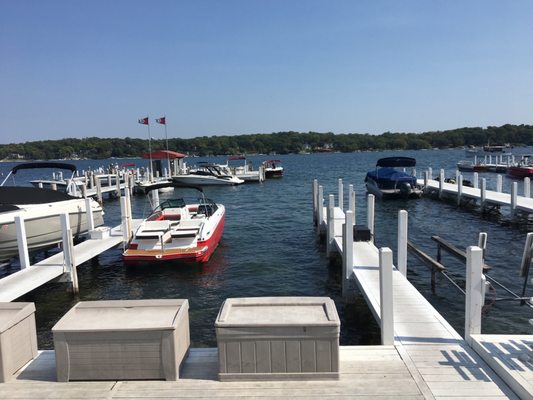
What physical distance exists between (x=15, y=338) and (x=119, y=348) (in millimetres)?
1266

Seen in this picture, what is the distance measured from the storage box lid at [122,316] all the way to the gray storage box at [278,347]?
61 cm

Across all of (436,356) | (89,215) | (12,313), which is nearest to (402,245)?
(436,356)

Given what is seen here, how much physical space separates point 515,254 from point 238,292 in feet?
29.7

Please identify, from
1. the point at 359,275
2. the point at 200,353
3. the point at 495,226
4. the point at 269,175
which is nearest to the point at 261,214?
the point at 495,226

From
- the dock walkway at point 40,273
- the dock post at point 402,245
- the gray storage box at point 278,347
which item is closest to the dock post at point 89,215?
the dock walkway at point 40,273

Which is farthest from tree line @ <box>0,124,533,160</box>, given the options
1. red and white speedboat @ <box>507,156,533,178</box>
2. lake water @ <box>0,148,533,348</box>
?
lake water @ <box>0,148,533,348</box>

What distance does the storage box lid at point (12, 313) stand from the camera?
451 centimetres

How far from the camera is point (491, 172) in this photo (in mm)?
47312

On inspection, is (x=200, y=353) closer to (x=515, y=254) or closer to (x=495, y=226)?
(x=515, y=254)

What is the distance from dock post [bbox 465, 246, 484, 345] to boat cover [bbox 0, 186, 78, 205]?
1241 centimetres

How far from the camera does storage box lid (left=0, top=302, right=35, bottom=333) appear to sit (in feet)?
14.8

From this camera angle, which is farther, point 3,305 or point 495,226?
point 495,226

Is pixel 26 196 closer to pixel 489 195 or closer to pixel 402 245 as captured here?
pixel 402 245

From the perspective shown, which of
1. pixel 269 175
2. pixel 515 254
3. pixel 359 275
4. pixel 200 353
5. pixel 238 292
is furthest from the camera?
pixel 269 175
